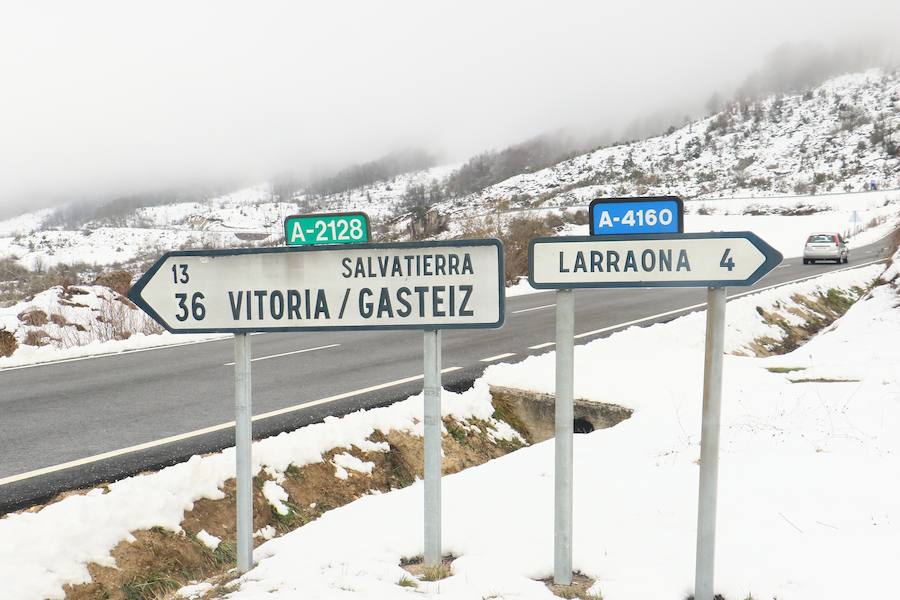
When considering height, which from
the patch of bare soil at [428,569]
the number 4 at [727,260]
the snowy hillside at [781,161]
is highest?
the snowy hillside at [781,161]

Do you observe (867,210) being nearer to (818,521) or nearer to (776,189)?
(776,189)

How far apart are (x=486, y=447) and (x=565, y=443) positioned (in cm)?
356

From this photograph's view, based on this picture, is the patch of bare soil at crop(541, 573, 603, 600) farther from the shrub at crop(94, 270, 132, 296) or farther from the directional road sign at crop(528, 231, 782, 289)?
the shrub at crop(94, 270, 132, 296)

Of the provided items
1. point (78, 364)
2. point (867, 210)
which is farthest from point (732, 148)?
point (78, 364)

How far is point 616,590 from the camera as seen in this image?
9.40 ft

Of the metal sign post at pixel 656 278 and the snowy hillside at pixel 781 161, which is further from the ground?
the snowy hillside at pixel 781 161

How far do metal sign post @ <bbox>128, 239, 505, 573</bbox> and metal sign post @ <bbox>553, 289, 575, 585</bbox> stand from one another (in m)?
0.28

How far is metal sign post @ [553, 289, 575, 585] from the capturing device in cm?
281

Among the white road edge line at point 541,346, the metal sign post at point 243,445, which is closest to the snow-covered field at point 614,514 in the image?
the metal sign post at point 243,445

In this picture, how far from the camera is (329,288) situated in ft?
9.82

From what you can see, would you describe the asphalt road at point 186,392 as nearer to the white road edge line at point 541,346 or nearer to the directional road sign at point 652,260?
the white road edge line at point 541,346

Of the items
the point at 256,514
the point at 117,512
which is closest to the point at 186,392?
the point at 256,514

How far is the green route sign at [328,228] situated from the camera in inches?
147

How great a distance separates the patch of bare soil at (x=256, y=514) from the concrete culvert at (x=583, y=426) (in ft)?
3.01
